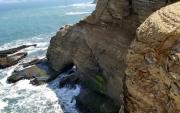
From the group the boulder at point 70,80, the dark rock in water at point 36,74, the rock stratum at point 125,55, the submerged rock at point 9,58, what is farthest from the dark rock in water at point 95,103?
the submerged rock at point 9,58

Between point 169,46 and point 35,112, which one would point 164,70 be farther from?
point 35,112

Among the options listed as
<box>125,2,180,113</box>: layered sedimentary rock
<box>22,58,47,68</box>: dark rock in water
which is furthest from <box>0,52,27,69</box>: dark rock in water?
<box>125,2,180,113</box>: layered sedimentary rock

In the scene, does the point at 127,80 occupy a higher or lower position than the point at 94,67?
higher

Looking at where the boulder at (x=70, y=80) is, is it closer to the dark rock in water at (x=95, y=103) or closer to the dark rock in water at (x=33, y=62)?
the dark rock in water at (x=95, y=103)

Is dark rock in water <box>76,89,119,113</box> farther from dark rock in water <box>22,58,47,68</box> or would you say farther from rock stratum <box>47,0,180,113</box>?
dark rock in water <box>22,58,47,68</box>

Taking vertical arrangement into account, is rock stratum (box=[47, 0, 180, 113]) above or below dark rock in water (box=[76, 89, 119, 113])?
above

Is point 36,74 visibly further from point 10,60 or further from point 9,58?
point 9,58

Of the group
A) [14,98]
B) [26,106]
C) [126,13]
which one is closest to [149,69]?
[126,13]
